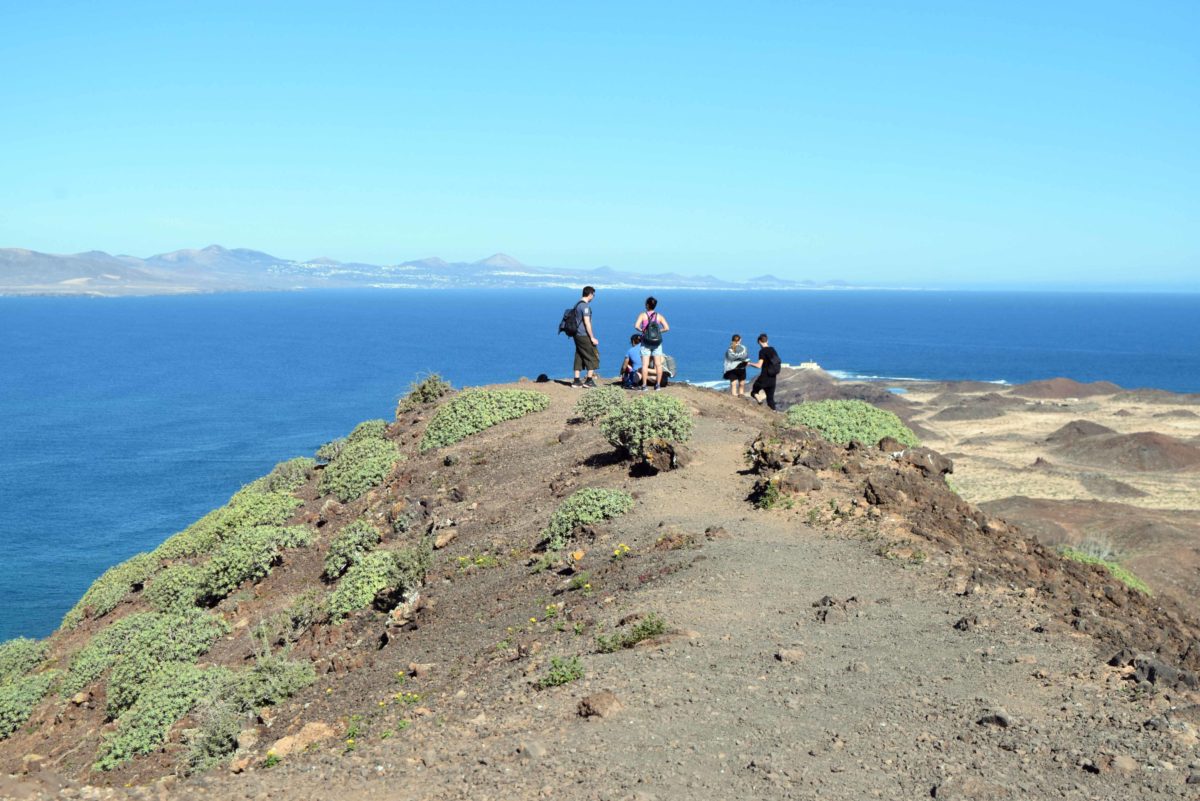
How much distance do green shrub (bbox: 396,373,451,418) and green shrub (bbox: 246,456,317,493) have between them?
2.73 m

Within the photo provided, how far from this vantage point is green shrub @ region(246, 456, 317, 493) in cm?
2100

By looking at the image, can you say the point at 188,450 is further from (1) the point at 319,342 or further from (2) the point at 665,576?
(1) the point at 319,342

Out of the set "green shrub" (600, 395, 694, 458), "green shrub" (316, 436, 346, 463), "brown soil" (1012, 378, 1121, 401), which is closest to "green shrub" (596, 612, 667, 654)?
"green shrub" (600, 395, 694, 458)

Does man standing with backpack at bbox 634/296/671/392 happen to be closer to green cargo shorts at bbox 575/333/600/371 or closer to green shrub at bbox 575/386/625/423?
green cargo shorts at bbox 575/333/600/371

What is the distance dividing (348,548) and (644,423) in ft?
15.3

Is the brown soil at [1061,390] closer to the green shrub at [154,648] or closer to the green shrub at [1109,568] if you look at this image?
the green shrub at [1109,568]

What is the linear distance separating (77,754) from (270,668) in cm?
257

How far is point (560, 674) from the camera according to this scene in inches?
342

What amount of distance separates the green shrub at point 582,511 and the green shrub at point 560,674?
3997 mm

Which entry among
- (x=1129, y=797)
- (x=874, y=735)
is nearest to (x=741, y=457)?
(x=874, y=735)

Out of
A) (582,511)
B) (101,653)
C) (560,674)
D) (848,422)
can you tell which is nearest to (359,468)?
(101,653)

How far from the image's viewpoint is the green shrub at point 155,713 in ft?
35.6

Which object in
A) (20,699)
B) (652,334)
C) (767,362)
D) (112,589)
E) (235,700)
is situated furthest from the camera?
(767,362)

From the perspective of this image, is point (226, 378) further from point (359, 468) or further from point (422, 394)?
point (359, 468)
